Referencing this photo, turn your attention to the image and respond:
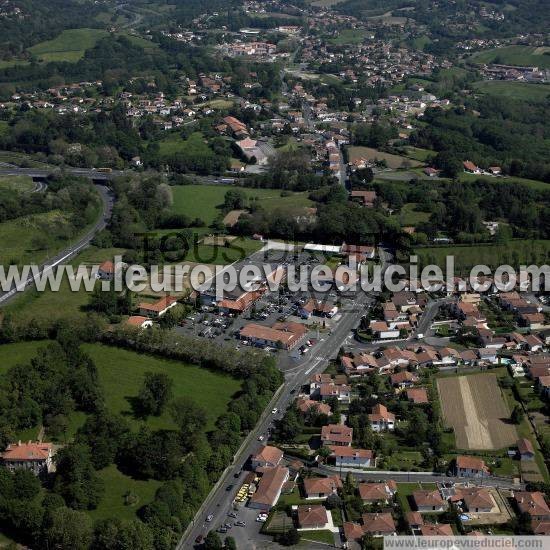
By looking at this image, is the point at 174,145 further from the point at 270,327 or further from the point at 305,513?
the point at 305,513

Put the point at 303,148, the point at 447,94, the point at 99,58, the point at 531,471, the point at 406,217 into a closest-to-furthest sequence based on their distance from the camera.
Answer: the point at 531,471, the point at 406,217, the point at 303,148, the point at 447,94, the point at 99,58

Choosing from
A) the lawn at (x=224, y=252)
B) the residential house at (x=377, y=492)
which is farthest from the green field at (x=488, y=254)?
the residential house at (x=377, y=492)

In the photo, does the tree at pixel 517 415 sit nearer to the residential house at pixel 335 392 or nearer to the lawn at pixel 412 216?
the residential house at pixel 335 392

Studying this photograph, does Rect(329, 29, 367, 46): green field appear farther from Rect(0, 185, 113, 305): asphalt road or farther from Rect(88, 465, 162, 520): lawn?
Rect(88, 465, 162, 520): lawn

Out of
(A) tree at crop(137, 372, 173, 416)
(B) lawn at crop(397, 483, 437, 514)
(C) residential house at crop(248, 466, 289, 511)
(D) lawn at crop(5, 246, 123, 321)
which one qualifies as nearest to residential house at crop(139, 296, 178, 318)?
(D) lawn at crop(5, 246, 123, 321)

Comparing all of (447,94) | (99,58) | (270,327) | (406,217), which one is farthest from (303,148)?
(99,58)

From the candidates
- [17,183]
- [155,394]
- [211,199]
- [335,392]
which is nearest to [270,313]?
[335,392]
